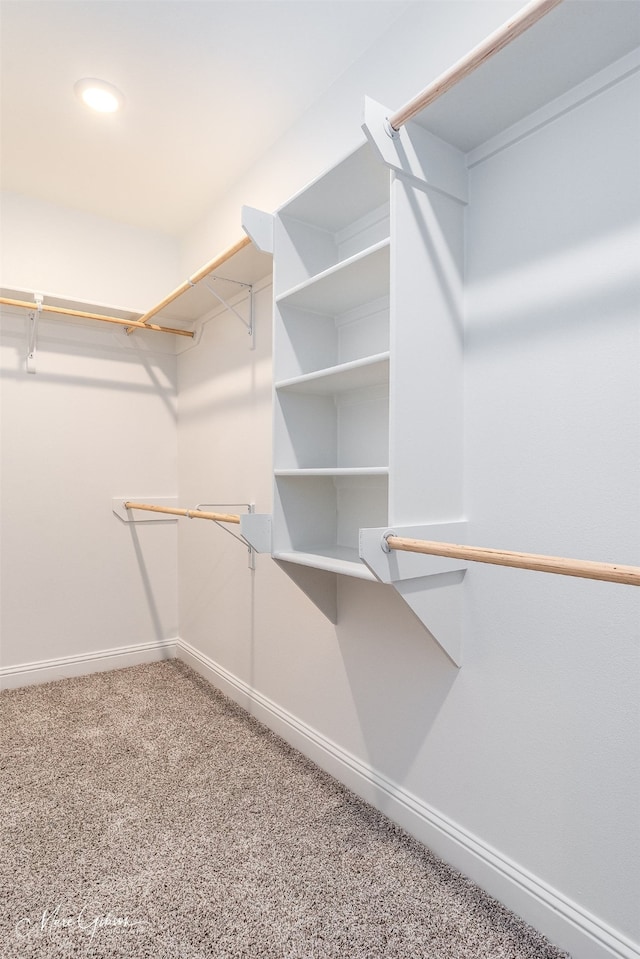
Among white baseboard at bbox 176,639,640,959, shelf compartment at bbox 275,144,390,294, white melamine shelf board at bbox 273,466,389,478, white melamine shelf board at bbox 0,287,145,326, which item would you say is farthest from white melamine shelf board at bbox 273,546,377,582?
white melamine shelf board at bbox 0,287,145,326

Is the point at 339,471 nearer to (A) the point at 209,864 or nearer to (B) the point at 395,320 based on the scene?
(B) the point at 395,320

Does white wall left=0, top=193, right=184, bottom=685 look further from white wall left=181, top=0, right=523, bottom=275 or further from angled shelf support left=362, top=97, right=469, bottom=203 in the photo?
angled shelf support left=362, top=97, right=469, bottom=203

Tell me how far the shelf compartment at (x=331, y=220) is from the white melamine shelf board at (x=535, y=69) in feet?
0.82

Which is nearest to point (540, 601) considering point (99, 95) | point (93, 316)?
point (99, 95)

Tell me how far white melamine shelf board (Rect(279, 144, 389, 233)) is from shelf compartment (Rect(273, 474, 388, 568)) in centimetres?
84

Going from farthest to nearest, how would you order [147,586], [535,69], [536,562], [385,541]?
[147,586] < [385,541] < [535,69] < [536,562]

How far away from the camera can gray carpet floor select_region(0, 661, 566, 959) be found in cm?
128

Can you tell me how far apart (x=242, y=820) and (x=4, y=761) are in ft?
3.33

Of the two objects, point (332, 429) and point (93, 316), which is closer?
point (332, 429)

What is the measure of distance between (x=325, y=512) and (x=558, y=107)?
1.27 meters

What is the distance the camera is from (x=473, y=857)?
145 centimetres

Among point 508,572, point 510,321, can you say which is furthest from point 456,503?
point 510,321

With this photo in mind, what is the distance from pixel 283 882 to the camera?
145 centimetres

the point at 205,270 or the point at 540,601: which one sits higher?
the point at 205,270
